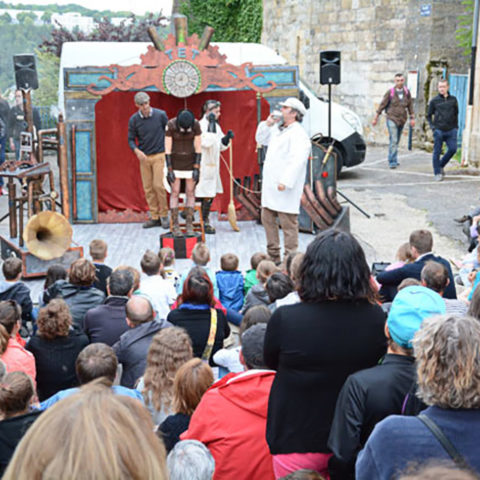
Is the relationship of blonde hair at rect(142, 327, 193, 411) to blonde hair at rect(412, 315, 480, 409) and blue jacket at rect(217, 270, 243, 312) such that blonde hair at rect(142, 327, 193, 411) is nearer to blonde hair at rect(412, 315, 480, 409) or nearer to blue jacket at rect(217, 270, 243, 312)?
blonde hair at rect(412, 315, 480, 409)

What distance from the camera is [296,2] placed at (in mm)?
19703

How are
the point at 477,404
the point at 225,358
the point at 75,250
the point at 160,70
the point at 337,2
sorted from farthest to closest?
the point at 337,2 < the point at 160,70 < the point at 75,250 < the point at 225,358 < the point at 477,404

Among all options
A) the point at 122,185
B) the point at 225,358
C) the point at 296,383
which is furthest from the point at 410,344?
the point at 122,185

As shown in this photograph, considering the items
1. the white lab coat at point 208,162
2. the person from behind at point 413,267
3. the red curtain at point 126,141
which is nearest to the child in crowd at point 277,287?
the person from behind at point 413,267

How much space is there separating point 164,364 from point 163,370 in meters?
0.03

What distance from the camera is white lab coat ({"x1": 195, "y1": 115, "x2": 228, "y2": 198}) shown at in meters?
9.09

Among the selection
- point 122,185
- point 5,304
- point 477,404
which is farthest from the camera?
point 122,185

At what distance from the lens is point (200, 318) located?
4.32 meters

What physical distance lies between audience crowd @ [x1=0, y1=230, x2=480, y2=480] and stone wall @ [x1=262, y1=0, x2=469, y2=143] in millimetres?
13467

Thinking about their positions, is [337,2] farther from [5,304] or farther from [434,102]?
[5,304]

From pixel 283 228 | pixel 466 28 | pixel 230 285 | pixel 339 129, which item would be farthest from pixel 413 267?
pixel 466 28

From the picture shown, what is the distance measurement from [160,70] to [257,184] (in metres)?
1.96

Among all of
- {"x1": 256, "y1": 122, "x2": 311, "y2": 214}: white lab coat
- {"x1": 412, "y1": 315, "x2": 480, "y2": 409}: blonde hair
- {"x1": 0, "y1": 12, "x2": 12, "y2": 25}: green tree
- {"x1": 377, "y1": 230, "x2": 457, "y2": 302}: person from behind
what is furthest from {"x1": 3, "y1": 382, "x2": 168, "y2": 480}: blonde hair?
{"x1": 0, "y1": 12, "x2": 12, "y2": 25}: green tree

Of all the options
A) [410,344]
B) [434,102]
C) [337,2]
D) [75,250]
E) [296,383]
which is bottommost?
[75,250]
